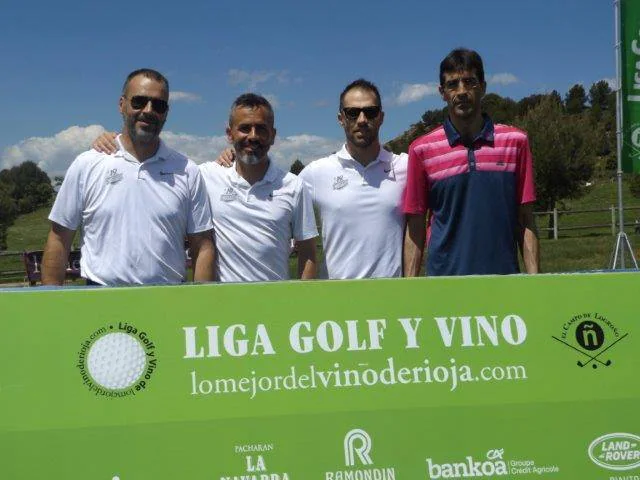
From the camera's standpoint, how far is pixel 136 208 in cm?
371

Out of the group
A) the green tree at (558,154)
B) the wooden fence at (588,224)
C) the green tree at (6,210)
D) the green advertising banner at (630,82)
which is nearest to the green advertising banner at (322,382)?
the green advertising banner at (630,82)

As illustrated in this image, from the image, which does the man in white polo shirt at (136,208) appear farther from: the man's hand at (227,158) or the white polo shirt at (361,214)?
the white polo shirt at (361,214)

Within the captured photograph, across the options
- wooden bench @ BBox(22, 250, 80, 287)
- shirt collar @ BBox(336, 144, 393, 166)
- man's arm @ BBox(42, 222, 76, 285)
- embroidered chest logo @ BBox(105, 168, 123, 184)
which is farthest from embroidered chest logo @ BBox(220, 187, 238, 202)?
wooden bench @ BBox(22, 250, 80, 287)

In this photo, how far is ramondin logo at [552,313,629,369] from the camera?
119 inches

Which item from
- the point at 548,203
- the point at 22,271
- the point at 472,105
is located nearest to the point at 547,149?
the point at 548,203

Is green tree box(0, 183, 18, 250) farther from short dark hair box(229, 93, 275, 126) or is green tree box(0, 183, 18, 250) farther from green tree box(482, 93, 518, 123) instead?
green tree box(482, 93, 518, 123)

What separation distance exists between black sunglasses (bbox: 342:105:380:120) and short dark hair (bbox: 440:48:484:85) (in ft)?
1.71

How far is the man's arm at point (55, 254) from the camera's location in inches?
152

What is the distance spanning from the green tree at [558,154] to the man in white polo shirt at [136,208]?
34.6m

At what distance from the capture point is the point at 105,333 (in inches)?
115

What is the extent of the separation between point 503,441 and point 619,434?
55 centimetres

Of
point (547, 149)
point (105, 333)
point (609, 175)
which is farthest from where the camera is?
point (609, 175)

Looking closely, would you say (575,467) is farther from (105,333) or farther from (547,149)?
(547,149)

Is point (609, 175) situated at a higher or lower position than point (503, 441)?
higher
